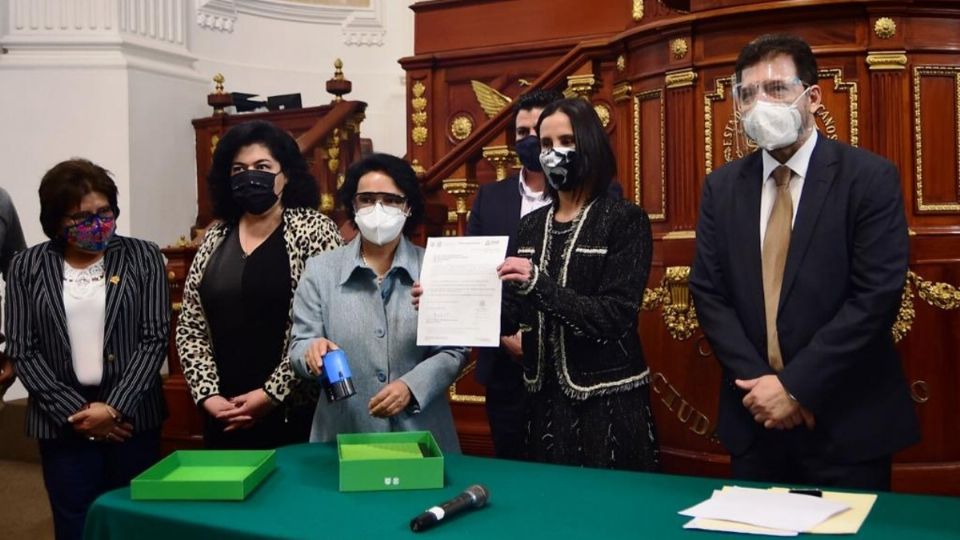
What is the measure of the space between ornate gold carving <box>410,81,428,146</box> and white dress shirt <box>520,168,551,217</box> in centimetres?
360

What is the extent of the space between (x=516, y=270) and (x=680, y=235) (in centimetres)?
174

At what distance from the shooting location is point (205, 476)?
2332mm

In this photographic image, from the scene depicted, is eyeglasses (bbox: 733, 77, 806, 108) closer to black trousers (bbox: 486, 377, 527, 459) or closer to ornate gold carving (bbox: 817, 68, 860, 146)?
black trousers (bbox: 486, 377, 527, 459)

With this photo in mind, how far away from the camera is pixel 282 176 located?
3.39 m

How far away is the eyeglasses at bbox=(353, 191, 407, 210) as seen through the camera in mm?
2920

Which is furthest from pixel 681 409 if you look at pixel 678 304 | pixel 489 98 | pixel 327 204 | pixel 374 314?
pixel 489 98

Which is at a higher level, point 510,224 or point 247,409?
point 510,224

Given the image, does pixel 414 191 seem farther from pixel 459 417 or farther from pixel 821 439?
pixel 459 417

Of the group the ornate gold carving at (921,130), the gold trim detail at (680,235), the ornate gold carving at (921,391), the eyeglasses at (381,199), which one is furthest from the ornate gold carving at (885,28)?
the eyeglasses at (381,199)

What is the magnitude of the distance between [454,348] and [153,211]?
5.13m

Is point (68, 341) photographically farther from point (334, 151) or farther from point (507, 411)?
point (334, 151)

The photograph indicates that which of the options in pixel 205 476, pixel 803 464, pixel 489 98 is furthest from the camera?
pixel 489 98

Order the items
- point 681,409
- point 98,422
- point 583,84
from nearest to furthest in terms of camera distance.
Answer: point 98,422
point 681,409
point 583,84

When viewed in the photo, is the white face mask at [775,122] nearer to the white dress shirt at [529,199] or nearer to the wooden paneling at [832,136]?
the white dress shirt at [529,199]
